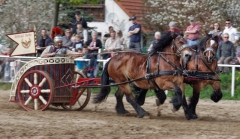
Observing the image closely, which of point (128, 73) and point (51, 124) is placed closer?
point (51, 124)

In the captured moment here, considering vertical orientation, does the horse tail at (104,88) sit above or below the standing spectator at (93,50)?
below

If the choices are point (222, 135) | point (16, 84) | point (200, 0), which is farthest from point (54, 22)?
point (222, 135)

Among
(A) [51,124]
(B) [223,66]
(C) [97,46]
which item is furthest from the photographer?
(C) [97,46]

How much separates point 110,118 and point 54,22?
33.2 feet

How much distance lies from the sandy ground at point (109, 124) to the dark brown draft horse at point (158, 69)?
503 millimetres

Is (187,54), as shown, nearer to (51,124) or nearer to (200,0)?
(51,124)

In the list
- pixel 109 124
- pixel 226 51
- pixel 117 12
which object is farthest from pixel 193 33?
pixel 117 12

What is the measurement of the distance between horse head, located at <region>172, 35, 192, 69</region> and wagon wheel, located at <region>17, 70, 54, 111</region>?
2724 millimetres

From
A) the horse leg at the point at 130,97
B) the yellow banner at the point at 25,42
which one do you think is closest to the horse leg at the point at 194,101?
the horse leg at the point at 130,97

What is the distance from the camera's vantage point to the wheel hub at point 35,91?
1402 centimetres

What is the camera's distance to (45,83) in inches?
551

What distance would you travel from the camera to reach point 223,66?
17.8m

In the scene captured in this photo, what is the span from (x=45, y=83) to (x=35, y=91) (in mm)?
283

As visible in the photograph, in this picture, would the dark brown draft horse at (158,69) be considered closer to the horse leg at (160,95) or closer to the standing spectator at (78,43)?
the horse leg at (160,95)
